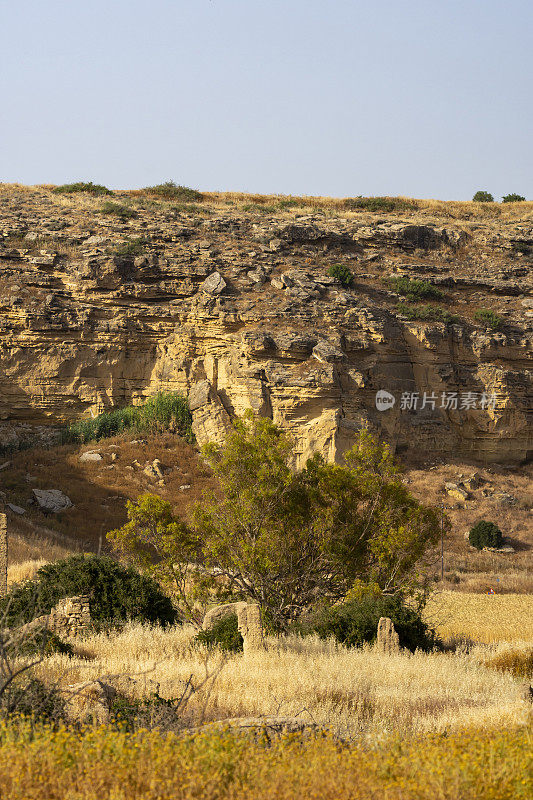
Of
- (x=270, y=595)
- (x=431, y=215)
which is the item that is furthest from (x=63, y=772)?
(x=431, y=215)

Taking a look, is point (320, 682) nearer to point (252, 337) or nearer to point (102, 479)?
point (102, 479)

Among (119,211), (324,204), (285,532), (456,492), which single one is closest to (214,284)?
(119,211)

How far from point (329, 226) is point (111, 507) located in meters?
24.8

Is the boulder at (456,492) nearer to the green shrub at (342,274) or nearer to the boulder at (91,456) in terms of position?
the green shrub at (342,274)

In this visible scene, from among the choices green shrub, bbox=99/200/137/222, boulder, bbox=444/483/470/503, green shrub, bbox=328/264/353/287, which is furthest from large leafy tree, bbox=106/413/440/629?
green shrub, bbox=99/200/137/222

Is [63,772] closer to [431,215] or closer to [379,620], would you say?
[379,620]

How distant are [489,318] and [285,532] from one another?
30952mm

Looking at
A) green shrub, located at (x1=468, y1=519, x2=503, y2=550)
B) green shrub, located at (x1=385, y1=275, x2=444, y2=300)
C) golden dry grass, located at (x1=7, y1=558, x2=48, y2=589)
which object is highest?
green shrub, located at (x1=385, y1=275, x2=444, y2=300)

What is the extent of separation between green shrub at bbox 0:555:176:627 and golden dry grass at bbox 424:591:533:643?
19.5ft

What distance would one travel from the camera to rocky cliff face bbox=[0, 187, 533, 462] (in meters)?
38.0

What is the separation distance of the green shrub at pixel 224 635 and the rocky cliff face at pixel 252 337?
2194 cm

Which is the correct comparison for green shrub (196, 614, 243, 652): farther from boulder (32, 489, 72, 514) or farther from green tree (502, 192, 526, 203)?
green tree (502, 192, 526, 203)

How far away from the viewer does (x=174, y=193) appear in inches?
2299

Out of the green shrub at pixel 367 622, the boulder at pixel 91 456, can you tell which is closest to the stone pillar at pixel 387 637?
the green shrub at pixel 367 622
